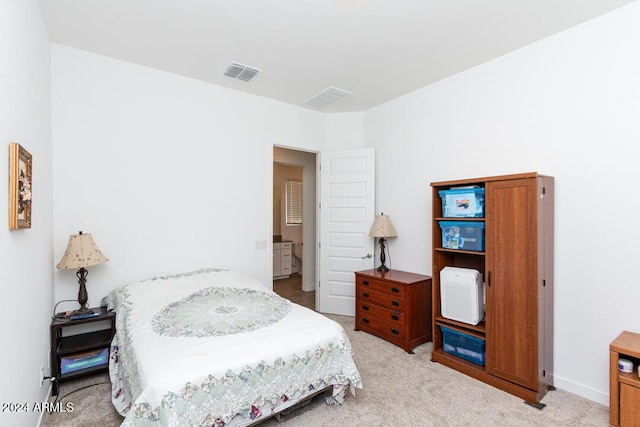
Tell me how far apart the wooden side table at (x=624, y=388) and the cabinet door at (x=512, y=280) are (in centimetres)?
43

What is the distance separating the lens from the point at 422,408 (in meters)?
2.27

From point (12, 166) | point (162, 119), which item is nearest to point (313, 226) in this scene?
point (162, 119)

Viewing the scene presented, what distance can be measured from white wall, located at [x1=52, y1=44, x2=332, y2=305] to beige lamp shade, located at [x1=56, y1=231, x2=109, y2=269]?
0.32 m

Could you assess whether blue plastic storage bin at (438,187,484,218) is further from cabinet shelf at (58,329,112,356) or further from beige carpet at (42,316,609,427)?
cabinet shelf at (58,329,112,356)

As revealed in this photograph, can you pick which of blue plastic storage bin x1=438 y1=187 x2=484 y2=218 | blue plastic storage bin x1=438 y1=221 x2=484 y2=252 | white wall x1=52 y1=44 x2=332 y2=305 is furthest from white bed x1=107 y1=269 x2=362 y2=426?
blue plastic storage bin x1=438 y1=187 x2=484 y2=218

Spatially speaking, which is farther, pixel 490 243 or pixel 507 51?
pixel 507 51

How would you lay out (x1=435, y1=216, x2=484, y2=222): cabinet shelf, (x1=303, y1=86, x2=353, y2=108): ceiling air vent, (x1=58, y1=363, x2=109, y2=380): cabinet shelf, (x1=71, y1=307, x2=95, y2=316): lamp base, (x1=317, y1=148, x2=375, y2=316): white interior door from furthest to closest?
(x1=317, y1=148, x2=375, y2=316): white interior door → (x1=303, y1=86, x2=353, y2=108): ceiling air vent → (x1=435, y1=216, x2=484, y2=222): cabinet shelf → (x1=71, y1=307, x2=95, y2=316): lamp base → (x1=58, y1=363, x2=109, y2=380): cabinet shelf

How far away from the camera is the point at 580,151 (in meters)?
2.48

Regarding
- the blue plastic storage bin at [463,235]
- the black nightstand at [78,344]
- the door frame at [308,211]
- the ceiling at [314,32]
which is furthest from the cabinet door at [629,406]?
the door frame at [308,211]

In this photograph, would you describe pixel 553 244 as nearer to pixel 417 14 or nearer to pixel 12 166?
pixel 417 14

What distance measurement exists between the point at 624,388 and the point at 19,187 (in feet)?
12.0

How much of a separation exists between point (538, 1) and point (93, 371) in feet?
14.7

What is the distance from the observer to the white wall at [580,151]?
89.3 inches

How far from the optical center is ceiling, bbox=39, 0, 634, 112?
228 cm
